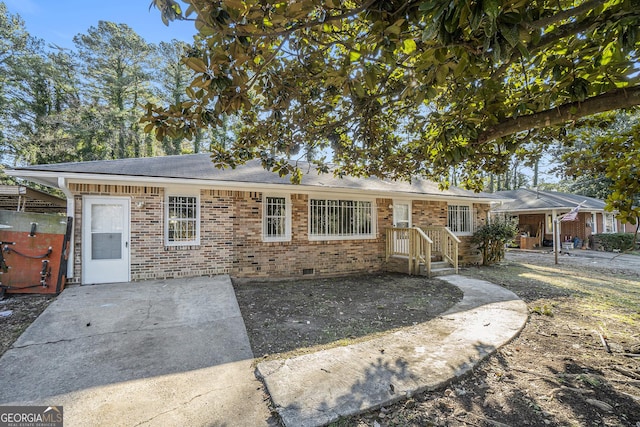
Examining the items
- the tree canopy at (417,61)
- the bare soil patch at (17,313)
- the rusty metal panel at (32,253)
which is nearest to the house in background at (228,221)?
the rusty metal panel at (32,253)

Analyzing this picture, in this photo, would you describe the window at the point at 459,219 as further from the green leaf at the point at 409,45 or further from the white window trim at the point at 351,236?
the green leaf at the point at 409,45

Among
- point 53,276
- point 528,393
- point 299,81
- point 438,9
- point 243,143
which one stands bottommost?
point 528,393

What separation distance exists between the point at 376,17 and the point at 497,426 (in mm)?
3394

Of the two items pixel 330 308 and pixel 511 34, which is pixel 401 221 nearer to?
pixel 330 308

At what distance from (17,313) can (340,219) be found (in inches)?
293

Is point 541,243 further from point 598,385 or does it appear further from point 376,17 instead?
point 376,17

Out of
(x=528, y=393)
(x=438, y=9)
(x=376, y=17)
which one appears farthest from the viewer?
(x=528, y=393)

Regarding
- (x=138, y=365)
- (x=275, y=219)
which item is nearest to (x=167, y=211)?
(x=275, y=219)

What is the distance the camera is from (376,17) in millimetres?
2016

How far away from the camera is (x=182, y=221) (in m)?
7.17

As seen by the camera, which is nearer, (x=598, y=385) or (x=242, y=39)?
(x=242, y=39)

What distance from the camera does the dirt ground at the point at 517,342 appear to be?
99.3 inches

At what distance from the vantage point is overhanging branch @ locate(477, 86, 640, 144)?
259cm

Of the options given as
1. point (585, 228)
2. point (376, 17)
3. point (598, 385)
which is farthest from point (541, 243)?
point (376, 17)
